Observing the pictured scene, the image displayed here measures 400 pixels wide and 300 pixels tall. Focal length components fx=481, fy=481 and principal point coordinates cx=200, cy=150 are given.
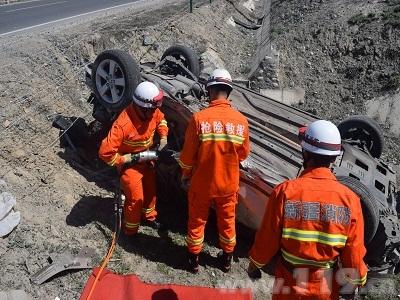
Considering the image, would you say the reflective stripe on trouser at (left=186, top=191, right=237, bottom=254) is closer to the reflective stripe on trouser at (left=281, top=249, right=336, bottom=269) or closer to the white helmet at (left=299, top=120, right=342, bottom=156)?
the reflective stripe on trouser at (left=281, top=249, right=336, bottom=269)

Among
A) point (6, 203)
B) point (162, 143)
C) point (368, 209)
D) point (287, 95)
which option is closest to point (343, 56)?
point (287, 95)

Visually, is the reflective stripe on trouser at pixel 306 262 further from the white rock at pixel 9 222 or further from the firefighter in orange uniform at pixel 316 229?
the white rock at pixel 9 222

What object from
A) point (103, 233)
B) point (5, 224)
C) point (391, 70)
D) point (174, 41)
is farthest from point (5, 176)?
point (391, 70)

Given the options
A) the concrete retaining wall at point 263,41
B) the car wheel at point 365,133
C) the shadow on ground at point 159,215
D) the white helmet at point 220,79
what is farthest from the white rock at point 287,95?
the white helmet at point 220,79

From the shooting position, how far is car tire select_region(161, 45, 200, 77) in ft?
23.6

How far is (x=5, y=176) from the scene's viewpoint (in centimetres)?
571

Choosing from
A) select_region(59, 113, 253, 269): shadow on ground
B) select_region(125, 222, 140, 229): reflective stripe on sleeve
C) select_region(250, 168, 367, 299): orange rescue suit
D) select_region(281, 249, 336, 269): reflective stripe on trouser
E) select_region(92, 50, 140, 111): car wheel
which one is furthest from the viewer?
select_region(92, 50, 140, 111): car wheel

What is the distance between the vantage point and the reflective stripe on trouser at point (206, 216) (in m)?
4.79

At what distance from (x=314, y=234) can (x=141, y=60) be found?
795cm

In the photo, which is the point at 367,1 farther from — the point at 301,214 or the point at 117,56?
the point at 301,214

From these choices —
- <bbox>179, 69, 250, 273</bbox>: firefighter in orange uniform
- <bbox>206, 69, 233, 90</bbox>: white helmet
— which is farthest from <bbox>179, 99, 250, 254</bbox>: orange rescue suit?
<bbox>206, 69, 233, 90</bbox>: white helmet

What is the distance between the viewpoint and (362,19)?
12445 mm

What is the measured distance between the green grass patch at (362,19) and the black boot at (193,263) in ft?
30.8

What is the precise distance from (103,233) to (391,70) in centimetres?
798
